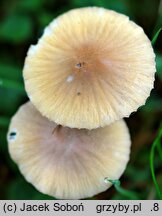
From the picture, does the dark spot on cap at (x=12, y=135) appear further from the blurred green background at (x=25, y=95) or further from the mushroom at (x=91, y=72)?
the mushroom at (x=91, y=72)

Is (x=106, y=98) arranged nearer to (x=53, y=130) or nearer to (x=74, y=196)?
(x=53, y=130)

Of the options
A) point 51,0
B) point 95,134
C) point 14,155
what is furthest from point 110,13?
point 51,0

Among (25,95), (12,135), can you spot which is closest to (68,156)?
(12,135)

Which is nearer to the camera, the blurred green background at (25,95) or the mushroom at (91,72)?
the mushroom at (91,72)

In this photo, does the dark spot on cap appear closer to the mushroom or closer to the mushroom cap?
the mushroom cap

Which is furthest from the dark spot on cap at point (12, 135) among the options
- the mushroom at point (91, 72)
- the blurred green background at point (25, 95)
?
the mushroom at point (91, 72)

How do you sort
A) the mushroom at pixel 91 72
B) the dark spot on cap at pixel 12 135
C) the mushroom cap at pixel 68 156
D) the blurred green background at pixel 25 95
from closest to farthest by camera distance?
1. the mushroom at pixel 91 72
2. the mushroom cap at pixel 68 156
3. the dark spot on cap at pixel 12 135
4. the blurred green background at pixel 25 95
